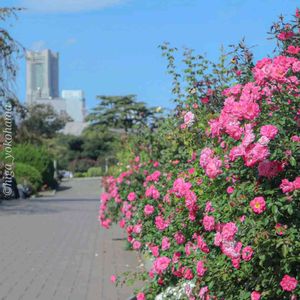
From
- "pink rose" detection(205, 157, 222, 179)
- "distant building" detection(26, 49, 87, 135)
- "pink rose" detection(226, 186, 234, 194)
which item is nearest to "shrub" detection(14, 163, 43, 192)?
"pink rose" detection(205, 157, 222, 179)

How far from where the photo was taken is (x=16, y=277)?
8.26m

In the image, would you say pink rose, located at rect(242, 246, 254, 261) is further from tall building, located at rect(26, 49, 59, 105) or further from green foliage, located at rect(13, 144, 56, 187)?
tall building, located at rect(26, 49, 59, 105)

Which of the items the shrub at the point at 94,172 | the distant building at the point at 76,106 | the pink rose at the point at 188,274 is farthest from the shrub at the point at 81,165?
the pink rose at the point at 188,274

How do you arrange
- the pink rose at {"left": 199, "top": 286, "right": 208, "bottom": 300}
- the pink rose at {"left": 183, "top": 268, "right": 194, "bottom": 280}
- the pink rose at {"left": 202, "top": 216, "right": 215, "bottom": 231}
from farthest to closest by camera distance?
the pink rose at {"left": 183, "top": 268, "right": 194, "bottom": 280}, the pink rose at {"left": 199, "top": 286, "right": 208, "bottom": 300}, the pink rose at {"left": 202, "top": 216, "right": 215, "bottom": 231}

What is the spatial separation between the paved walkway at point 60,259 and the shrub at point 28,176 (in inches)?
607

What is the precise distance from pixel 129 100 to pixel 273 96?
7296 cm

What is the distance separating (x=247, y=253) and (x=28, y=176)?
31952 millimetres

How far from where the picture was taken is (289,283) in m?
3.39

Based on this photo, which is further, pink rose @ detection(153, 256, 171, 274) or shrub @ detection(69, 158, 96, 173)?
shrub @ detection(69, 158, 96, 173)

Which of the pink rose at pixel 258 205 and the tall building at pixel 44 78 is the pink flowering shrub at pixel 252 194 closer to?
the pink rose at pixel 258 205

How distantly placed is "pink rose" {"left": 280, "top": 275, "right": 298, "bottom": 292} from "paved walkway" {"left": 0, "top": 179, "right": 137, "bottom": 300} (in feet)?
12.2

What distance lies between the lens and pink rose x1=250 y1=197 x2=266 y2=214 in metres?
3.29

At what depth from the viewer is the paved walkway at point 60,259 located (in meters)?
7.34

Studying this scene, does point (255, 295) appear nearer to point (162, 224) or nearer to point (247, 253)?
point (247, 253)
